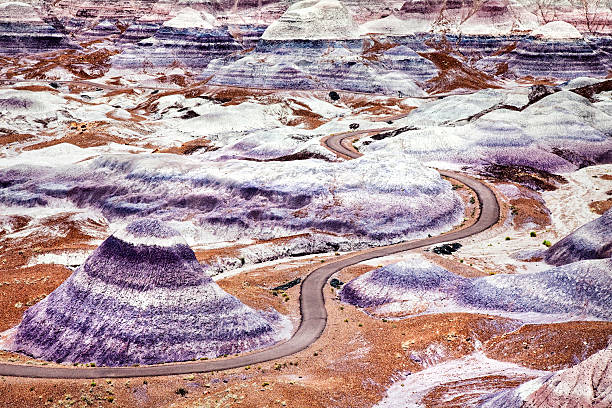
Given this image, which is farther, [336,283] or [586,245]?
[586,245]

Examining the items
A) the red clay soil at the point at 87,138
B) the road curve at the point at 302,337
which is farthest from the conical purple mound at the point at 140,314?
the red clay soil at the point at 87,138

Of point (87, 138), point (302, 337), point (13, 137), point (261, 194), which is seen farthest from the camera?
point (13, 137)

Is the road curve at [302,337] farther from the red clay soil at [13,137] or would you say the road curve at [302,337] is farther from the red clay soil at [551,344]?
the red clay soil at [13,137]

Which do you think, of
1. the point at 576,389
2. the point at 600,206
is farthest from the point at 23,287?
the point at 600,206

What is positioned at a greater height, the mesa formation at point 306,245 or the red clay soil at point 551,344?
Result: the red clay soil at point 551,344

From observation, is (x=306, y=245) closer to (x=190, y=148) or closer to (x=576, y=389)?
(x=576, y=389)

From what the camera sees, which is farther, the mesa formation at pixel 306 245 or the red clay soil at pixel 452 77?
the red clay soil at pixel 452 77

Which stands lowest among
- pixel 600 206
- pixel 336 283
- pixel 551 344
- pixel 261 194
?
pixel 600 206

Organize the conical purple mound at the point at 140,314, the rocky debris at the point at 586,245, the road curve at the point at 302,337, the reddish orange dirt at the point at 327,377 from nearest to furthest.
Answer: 1. the reddish orange dirt at the point at 327,377
2. the road curve at the point at 302,337
3. the conical purple mound at the point at 140,314
4. the rocky debris at the point at 586,245
